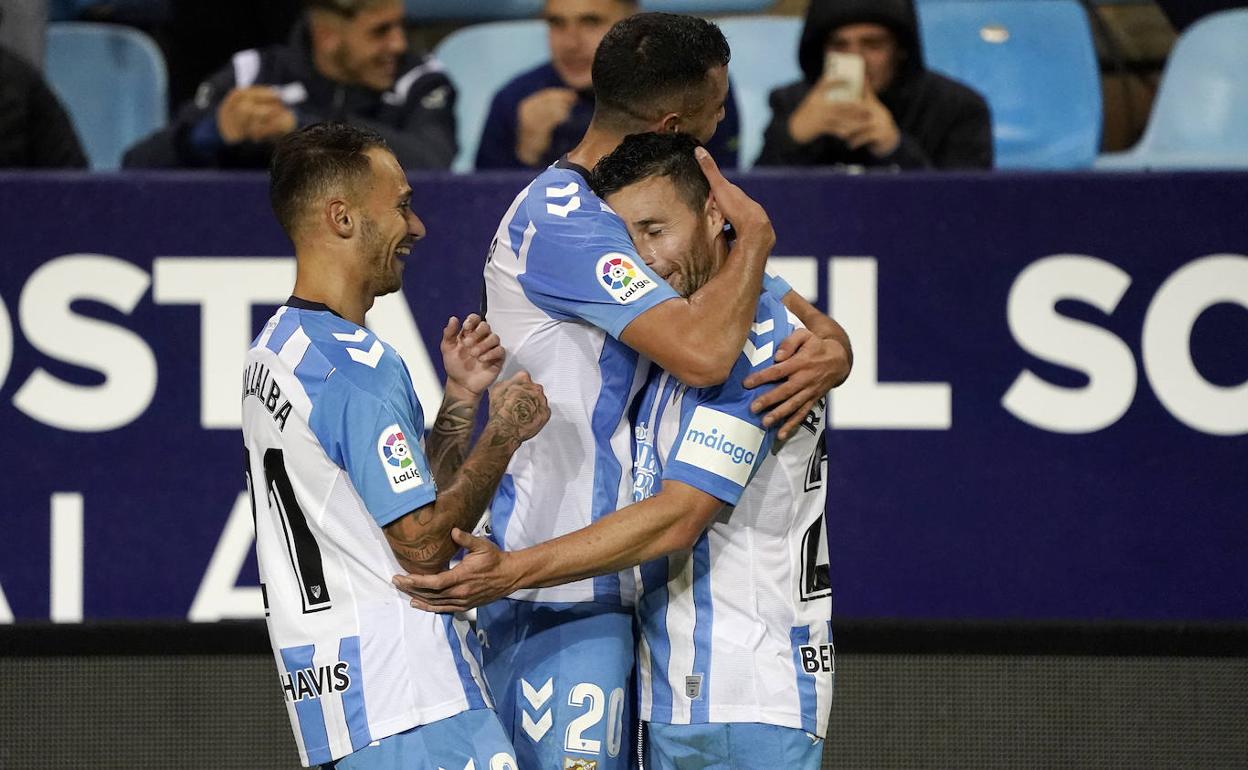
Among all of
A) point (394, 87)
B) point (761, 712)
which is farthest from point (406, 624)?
point (394, 87)

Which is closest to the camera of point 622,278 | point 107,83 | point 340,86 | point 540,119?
point 622,278

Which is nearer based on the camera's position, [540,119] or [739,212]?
[739,212]

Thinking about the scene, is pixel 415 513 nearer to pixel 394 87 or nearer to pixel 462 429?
pixel 462 429

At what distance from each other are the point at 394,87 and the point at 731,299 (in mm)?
3105

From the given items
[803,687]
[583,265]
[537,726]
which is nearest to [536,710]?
[537,726]

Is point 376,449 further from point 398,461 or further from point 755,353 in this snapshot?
point 755,353

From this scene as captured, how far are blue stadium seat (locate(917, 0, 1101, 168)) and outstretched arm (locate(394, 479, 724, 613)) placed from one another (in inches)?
168

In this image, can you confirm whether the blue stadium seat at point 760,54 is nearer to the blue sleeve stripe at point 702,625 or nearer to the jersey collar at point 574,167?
the jersey collar at point 574,167

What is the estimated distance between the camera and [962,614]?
15.5ft

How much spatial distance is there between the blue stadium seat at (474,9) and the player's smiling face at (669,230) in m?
4.60

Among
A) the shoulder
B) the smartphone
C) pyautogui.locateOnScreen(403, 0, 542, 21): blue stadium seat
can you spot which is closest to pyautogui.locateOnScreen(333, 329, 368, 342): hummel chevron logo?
the shoulder

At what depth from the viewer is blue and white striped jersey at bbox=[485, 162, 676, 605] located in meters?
3.02

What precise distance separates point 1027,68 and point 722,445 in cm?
457

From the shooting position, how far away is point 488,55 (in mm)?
6867
